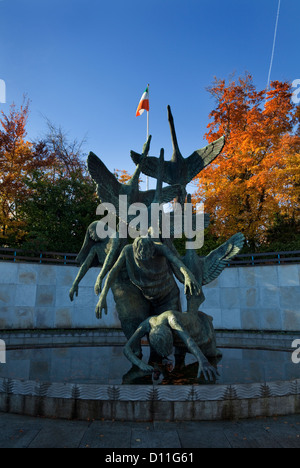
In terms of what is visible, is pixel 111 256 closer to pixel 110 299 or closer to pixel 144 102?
pixel 110 299

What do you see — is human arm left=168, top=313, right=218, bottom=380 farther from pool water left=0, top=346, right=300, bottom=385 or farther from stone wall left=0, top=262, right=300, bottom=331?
stone wall left=0, top=262, right=300, bottom=331

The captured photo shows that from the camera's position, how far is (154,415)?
4004 millimetres

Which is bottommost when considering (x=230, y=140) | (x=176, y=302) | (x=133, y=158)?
(x=176, y=302)

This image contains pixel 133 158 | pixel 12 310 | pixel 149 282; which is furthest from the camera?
pixel 12 310

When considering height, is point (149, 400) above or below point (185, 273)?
below

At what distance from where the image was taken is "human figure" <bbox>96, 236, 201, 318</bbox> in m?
5.77

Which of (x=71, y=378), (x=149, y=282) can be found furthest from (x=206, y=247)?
(x=71, y=378)

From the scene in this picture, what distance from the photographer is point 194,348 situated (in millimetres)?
5039

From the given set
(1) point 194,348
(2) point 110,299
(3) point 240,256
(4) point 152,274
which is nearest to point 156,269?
(4) point 152,274

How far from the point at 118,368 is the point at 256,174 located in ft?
39.6

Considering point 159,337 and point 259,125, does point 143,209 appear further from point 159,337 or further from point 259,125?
point 259,125

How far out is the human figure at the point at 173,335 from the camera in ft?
16.5

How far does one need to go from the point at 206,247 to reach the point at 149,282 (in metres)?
10.5

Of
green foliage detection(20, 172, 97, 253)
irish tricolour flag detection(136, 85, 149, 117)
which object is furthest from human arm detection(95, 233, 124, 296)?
irish tricolour flag detection(136, 85, 149, 117)
